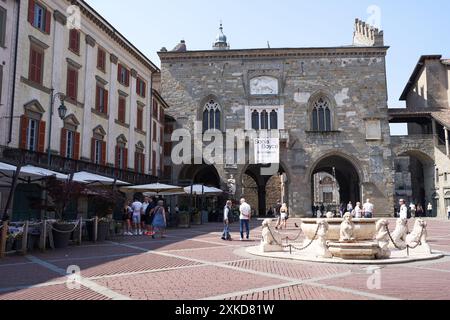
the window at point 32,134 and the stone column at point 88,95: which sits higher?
the stone column at point 88,95

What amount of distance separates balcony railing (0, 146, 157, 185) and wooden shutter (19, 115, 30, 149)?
1.25 feet

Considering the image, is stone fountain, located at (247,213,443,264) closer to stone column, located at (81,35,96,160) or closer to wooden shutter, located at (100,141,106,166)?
stone column, located at (81,35,96,160)

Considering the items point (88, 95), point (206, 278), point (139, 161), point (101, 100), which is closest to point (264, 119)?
point (139, 161)

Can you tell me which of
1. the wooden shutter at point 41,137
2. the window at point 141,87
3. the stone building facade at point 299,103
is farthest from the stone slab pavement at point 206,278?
the stone building facade at point 299,103

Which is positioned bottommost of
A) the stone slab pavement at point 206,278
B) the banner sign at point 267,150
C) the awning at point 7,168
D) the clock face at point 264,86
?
the stone slab pavement at point 206,278

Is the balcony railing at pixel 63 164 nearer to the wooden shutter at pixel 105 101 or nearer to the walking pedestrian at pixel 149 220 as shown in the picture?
the walking pedestrian at pixel 149 220

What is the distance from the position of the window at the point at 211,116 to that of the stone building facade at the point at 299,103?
8 cm

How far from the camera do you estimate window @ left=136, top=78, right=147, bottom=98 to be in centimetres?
2948

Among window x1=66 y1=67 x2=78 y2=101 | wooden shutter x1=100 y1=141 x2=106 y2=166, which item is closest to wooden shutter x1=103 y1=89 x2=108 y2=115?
wooden shutter x1=100 y1=141 x2=106 y2=166

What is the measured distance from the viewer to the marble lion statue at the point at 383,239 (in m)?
9.94

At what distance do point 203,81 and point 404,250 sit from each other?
2614 cm

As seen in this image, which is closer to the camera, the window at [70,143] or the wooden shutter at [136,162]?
the window at [70,143]

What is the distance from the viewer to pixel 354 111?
3416 centimetres

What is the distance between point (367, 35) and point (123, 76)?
21.9m
